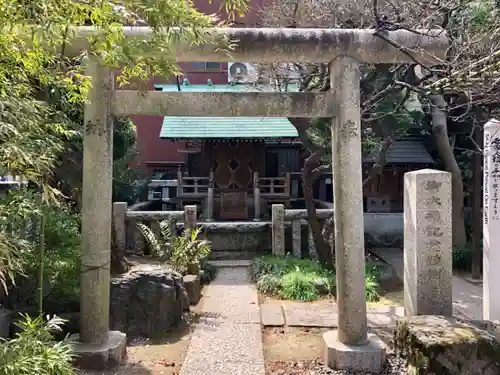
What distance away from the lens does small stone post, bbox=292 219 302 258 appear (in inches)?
449

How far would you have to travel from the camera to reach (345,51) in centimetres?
479

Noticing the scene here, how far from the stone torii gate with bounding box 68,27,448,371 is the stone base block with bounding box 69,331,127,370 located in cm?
1

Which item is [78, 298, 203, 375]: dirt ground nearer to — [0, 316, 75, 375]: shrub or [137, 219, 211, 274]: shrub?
[0, 316, 75, 375]: shrub

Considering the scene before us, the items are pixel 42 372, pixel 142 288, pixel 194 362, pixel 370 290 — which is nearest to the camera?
pixel 42 372

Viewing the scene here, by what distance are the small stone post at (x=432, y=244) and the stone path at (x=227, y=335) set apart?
2107 mm

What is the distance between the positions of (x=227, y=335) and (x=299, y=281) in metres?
2.82

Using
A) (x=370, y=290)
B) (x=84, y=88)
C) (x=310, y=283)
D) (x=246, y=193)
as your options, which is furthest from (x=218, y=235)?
(x=84, y=88)

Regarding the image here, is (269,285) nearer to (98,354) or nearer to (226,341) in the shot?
(226,341)

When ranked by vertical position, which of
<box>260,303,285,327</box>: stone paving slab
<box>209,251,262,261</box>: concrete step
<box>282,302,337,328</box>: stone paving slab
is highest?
<box>209,251,262,261</box>: concrete step

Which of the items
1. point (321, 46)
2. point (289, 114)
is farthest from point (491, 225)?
point (321, 46)

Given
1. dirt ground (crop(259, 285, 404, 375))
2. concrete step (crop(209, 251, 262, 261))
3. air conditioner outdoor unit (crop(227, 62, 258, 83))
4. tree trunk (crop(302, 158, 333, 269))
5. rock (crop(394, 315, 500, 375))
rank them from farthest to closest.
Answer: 1. air conditioner outdoor unit (crop(227, 62, 258, 83))
2. concrete step (crop(209, 251, 262, 261))
3. tree trunk (crop(302, 158, 333, 269))
4. dirt ground (crop(259, 285, 404, 375))
5. rock (crop(394, 315, 500, 375))

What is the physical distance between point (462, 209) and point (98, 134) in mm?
10975

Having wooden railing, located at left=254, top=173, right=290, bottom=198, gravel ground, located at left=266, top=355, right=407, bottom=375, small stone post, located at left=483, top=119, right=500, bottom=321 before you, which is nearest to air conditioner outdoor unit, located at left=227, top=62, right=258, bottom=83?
wooden railing, located at left=254, top=173, right=290, bottom=198

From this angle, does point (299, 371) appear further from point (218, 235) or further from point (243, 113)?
point (218, 235)
